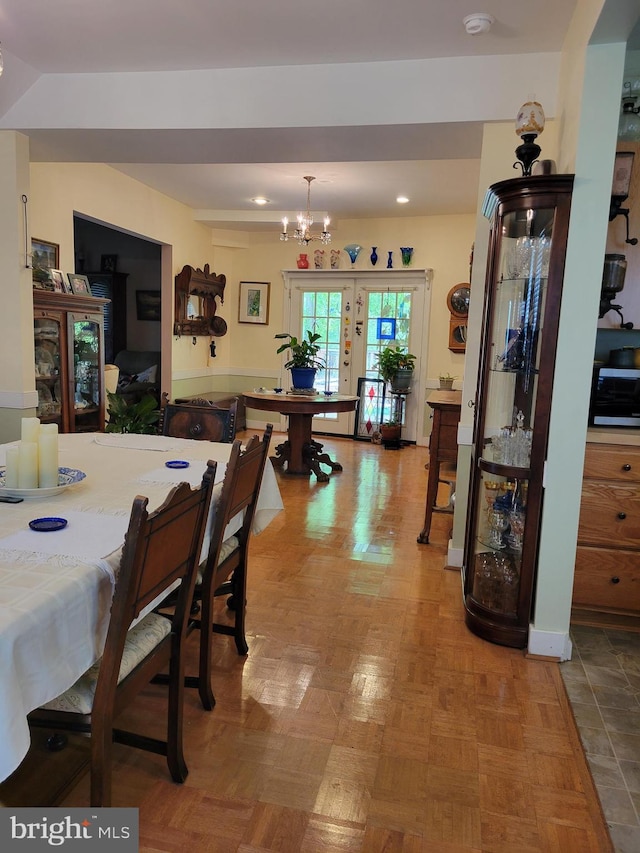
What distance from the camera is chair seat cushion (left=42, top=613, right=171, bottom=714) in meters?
1.32

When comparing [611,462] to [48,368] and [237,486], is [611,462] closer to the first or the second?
[237,486]

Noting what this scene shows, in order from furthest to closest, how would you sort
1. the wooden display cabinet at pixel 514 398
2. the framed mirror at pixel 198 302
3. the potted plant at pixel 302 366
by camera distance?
the framed mirror at pixel 198 302 < the potted plant at pixel 302 366 < the wooden display cabinet at pixel 514 398

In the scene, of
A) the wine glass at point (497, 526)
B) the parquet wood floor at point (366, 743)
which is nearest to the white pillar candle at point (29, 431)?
the parquet wood floor at point (366, 743)

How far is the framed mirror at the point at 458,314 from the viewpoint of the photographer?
6.78 meters

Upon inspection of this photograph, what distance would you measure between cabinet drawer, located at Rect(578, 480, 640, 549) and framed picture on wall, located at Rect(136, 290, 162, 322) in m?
5.99

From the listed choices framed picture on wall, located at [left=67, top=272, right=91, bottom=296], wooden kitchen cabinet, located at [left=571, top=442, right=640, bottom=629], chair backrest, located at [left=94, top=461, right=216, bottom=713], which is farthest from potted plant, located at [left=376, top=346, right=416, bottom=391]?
chair backrest, located at [left=94, top=461, right=216, bottom=713]

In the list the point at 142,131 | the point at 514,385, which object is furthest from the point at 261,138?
the point at 514,385

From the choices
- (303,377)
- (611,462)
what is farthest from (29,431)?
(303,377)

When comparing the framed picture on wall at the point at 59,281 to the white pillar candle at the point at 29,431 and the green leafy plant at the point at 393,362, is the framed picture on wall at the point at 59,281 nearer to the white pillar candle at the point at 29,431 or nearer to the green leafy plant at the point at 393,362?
the white pillar candle at the point at 29,431

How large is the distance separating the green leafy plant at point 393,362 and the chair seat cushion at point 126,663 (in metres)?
5.62

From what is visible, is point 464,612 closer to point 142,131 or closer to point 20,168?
point 142,131

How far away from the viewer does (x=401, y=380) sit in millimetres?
7035

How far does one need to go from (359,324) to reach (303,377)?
213 cm

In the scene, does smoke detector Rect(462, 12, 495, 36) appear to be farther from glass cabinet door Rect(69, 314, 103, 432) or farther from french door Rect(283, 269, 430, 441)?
french door Rect(283, 269, 430, 441)
